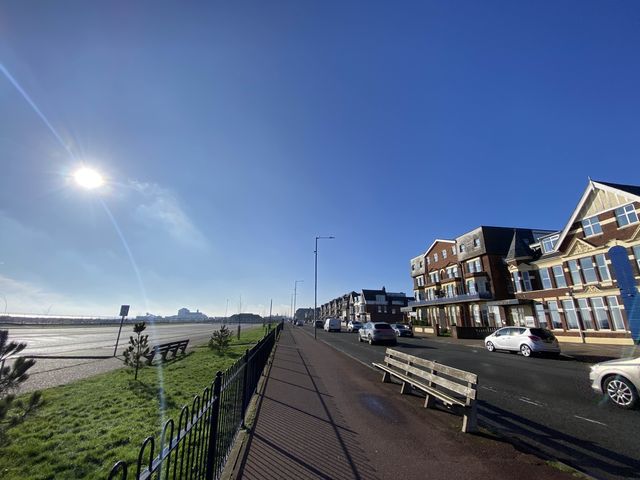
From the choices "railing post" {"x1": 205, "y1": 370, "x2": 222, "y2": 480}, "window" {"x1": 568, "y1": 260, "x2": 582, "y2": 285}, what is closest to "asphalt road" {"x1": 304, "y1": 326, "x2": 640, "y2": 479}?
"railing post" {"x1": 205, "y1": 370, "x2": 222, "y2": 480}

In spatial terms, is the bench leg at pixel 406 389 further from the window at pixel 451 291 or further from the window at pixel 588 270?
the window at pixel 451 291

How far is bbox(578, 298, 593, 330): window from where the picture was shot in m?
24.2

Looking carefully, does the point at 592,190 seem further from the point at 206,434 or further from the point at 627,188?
the point at 206,434

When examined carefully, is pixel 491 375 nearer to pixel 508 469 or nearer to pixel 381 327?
pixel 508 469

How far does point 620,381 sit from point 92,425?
40.5 ft

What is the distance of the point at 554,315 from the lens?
90.2ft

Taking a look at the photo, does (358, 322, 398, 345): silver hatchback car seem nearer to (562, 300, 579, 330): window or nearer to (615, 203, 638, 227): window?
(562, 300, 579, 330): window

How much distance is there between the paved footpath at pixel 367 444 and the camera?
442 cm

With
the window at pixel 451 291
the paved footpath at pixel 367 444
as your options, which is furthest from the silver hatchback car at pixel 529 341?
the window at pixel 451 291

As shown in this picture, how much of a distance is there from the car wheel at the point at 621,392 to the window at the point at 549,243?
25806 mm

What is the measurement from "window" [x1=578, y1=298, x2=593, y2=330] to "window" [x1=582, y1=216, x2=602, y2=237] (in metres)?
5.33

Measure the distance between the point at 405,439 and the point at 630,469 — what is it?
10.5 ft

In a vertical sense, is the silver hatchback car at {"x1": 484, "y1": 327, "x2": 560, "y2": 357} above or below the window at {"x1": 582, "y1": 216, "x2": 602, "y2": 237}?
below

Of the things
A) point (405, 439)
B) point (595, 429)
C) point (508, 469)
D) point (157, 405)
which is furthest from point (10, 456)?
point (595, 429)
